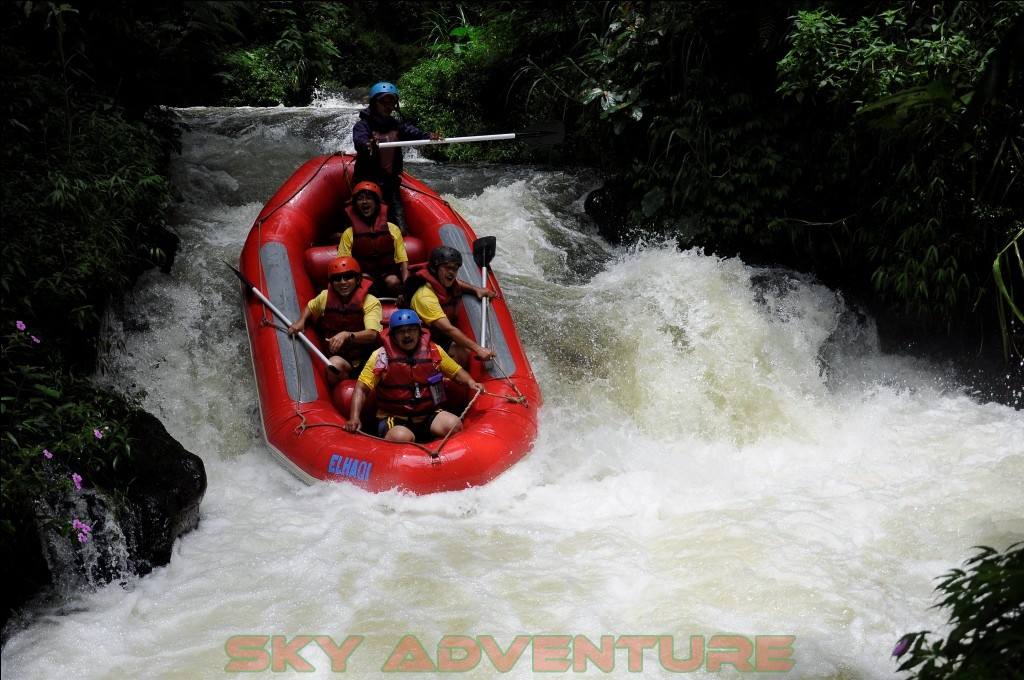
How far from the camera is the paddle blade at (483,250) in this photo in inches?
224

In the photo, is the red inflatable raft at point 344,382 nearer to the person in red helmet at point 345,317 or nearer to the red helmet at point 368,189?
the person in red helmet at point 345,317

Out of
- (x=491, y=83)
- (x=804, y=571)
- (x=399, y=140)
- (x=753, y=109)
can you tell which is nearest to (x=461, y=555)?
(x=804, y=571)

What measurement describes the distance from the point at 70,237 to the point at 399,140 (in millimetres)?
2238

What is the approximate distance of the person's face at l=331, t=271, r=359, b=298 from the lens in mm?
5105

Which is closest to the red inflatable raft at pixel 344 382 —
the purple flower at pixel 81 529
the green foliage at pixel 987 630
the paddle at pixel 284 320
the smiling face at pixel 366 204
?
the paddle at pixel 284 320

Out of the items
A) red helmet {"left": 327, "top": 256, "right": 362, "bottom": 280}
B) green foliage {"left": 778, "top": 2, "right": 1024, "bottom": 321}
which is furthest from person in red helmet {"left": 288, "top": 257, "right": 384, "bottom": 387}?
green foliage {"left": 778, "top": 2, "right": 1024, "bottom": 321}

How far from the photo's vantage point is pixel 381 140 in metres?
6.03

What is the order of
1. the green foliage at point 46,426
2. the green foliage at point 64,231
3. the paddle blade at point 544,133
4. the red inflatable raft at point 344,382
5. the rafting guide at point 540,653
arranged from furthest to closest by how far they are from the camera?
the paddle blade at point 544,133 < the red inflatable raft at point 344,382 < the green foliage at point 64,231 < the green foliage at point 46,426 < the rafting guide at point 540,653

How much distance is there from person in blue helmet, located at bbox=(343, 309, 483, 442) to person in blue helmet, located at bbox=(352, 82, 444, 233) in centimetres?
165

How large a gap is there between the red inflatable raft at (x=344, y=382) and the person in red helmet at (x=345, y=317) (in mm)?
84

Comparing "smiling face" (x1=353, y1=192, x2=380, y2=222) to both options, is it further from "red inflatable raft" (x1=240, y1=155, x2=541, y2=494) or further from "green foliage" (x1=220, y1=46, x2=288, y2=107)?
"green foliage" (x1=220, y1=46, x2=288, y2=107)

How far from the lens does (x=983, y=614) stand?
1930 mm

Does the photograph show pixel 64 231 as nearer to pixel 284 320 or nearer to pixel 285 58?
pixel 284 320

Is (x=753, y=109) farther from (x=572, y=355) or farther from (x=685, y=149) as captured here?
(x=572, y=355)
